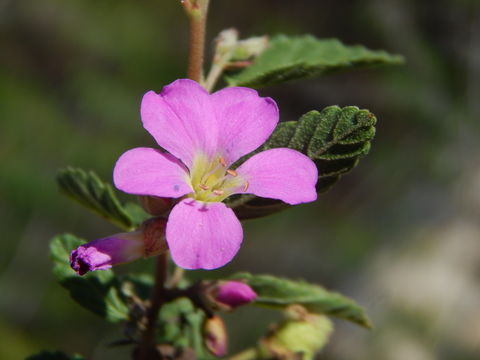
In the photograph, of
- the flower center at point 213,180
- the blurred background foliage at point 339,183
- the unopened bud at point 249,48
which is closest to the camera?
the flower center at point 213,180

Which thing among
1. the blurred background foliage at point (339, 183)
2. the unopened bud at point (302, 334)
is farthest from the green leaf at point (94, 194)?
the blurred background foliage at point (339, 183)

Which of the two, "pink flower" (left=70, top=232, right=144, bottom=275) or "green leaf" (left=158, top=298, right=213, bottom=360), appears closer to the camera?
"pink flower" (left=70, top=232, right=144, bottom=275)

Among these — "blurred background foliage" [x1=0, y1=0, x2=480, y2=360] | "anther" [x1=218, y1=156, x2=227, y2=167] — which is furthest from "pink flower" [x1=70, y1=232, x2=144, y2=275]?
"blurred background foliage" [x1=0, y1=0, x2=480, y2=360]

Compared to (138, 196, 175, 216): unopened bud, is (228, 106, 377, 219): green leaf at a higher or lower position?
higher

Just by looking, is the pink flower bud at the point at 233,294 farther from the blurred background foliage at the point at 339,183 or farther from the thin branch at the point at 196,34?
the blurred background foliage at the point at 339,183

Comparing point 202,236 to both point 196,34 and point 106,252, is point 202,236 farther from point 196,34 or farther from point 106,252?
point 196,34

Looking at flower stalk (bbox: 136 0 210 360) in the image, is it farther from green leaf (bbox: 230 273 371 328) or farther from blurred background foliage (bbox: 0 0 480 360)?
blurred background foliage (bbox: 0 0 480 360)

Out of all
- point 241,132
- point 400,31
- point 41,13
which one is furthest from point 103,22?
point 241,132

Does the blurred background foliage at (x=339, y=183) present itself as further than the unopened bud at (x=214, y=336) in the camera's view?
Yes
